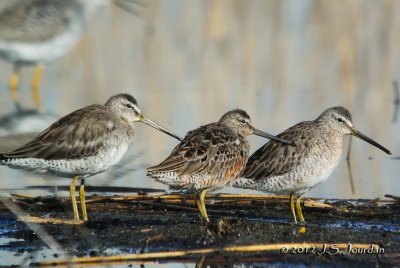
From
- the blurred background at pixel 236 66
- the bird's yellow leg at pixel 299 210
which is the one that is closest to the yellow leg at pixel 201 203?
the bird's yellow leg at pixel 299 210

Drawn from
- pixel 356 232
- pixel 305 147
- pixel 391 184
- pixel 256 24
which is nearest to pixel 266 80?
pixel 256 24

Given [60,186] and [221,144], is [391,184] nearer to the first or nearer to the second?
[221,144]

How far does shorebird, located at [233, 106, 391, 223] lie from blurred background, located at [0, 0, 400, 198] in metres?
2.00

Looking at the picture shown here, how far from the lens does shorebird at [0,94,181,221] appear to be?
7.40 m

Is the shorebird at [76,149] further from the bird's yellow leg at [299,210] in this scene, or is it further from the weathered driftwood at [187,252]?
the bird's yellow leg at [299,210]

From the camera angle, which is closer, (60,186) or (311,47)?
(60,186)

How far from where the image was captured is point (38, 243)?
21.5 feet

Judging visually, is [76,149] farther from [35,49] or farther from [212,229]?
[35,49]

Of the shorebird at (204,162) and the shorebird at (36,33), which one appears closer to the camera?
the shorebird at (204,162)

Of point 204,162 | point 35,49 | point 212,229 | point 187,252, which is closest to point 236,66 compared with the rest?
point 35,49

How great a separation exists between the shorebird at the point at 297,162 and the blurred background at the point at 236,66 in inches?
78.9

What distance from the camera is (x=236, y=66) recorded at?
48.2ft

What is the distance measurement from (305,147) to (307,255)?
5.36ft

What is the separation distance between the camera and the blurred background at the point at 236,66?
38.2 feet
